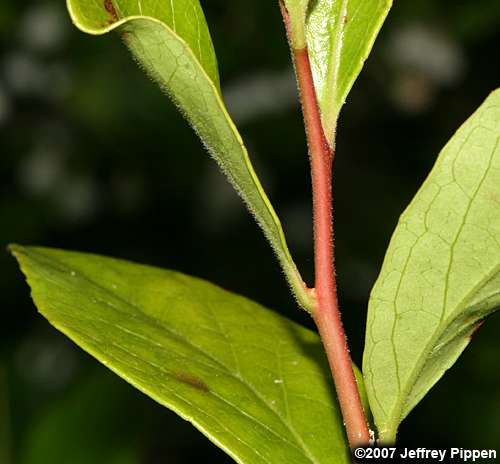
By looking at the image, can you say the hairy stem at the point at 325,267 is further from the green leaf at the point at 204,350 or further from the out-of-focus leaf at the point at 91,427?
the out-of-focus leaf at the point at 91,427

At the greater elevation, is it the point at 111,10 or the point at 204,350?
the point at 111,10

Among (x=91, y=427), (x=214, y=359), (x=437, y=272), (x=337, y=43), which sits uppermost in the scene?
(x=337, y=43)

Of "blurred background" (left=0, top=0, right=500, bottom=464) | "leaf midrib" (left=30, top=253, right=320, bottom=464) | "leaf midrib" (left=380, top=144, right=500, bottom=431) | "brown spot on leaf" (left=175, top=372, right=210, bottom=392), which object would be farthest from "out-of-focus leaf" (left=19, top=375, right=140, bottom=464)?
"leaf midrib" (left=380, top=144, right=500, bottom=431)

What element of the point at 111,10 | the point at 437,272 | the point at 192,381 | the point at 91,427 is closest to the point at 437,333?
the point at 437,272

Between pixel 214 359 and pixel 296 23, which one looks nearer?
pixel 296 23

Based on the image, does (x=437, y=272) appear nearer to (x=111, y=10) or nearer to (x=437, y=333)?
(x=437, y=333)

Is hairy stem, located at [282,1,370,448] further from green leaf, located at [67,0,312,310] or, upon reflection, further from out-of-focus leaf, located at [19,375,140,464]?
out-of-focus leaf, located at [19,375,140,464]

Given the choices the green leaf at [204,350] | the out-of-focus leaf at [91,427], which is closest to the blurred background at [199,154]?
the out-of-focus leaf at [91,427]
